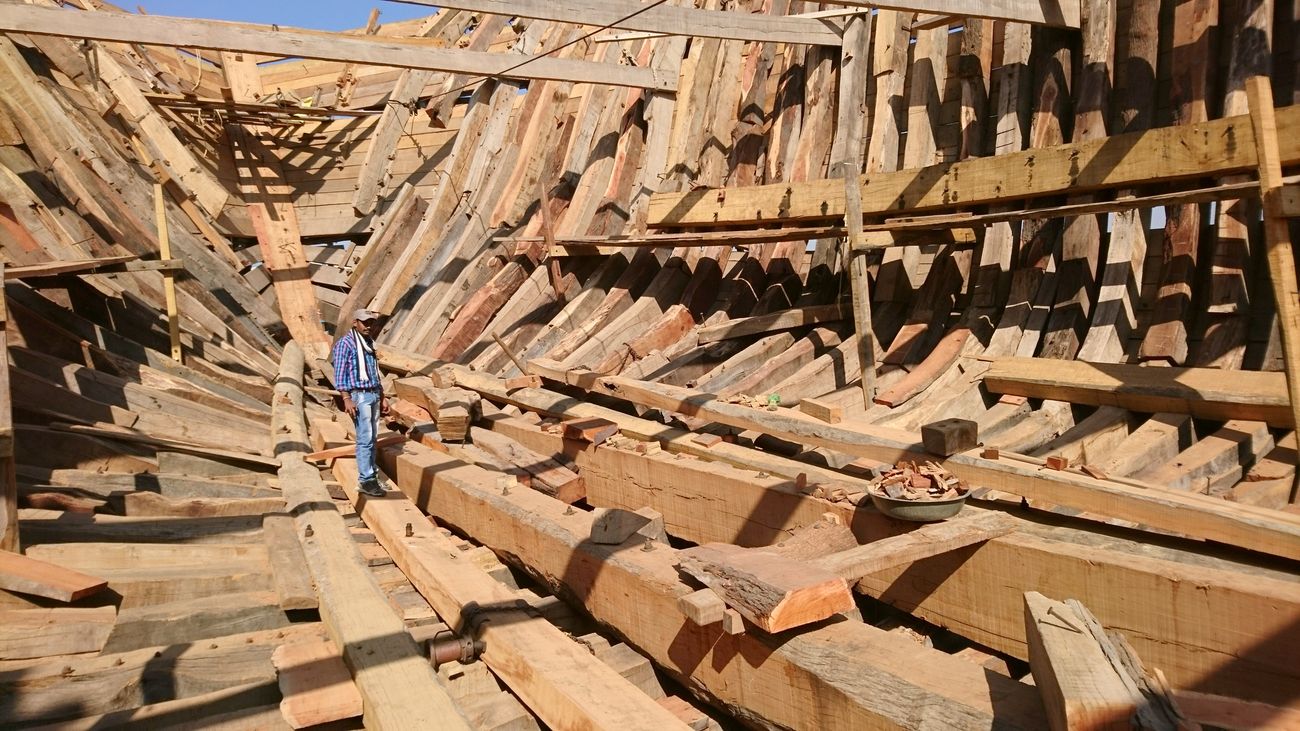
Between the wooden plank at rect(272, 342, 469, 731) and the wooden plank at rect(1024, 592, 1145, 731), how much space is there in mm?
1704

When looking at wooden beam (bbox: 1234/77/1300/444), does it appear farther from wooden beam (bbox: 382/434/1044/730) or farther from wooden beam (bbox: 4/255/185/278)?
wooden beam (bbox: 4/255/185/278)

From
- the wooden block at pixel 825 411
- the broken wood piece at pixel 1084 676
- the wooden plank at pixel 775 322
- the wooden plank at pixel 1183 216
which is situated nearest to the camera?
the broken wood piece at pixel 1084 676

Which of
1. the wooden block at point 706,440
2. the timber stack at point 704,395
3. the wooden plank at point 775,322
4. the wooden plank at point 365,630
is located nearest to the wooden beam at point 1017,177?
the timber stack at point 704,395

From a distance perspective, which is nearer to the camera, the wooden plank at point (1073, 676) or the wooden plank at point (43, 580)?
the wooden plank at point (1073, 676)

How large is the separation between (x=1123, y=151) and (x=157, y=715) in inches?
222

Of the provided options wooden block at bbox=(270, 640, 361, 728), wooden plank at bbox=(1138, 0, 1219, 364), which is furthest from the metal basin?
wooden plank at bbox=(1138, 0, 1219, 364)

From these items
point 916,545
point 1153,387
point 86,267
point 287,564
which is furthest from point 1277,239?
point 86,267

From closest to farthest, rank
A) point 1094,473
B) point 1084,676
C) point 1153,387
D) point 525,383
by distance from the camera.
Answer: point 1084,676 < point 1094,473 < point 1153,387 < point 525,383

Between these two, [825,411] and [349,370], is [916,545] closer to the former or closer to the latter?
[825,411]

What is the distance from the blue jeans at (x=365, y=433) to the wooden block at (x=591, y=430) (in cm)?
131

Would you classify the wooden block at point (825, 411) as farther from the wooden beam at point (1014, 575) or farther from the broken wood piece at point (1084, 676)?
the broken wood piece at point (1084, 676)

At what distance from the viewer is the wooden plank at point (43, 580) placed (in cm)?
349

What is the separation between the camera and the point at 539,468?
607 centimetres

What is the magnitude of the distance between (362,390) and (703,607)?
3924 millimetres
